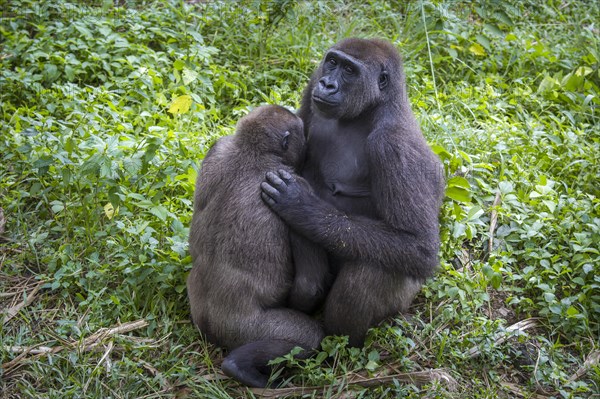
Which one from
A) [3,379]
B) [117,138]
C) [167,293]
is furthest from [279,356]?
[117,138]

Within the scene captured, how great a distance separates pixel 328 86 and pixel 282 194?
2.30 feet

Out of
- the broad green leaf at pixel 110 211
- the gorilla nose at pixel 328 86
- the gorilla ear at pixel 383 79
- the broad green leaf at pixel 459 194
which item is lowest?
the broad green leaf at pixel 110 211

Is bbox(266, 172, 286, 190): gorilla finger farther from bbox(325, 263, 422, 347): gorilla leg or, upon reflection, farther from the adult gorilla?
bbox(325, 263, 422, 347): gorilla leg

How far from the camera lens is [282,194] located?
401 centimetres

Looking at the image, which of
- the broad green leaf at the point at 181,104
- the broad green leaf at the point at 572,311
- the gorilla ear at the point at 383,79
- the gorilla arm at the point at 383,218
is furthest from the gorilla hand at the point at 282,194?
the broad green leaf at the point at 181,104

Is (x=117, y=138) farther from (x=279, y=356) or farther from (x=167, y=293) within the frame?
(x=279, y=356)

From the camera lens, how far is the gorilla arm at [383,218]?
402cm

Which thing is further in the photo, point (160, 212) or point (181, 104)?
point (181, 104)

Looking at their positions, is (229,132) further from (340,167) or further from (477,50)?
(477,50)

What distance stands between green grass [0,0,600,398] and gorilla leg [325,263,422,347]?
14cm

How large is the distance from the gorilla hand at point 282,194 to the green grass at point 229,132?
784 millimetres

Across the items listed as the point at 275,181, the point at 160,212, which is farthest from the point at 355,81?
the point at 160,212

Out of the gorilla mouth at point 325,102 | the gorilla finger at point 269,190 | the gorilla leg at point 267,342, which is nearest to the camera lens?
the gorilla leg at point 267,342

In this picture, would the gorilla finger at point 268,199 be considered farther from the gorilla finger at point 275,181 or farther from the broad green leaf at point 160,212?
the broad green leaf at point 160,212
